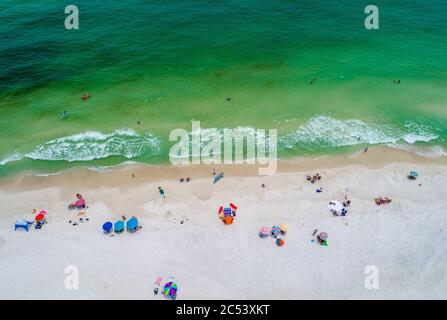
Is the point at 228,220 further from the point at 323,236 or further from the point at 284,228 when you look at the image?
the point at 323,236

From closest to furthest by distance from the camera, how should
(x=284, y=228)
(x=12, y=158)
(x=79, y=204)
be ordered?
(x=284, y=228) < (x=79, y=204) < (x=12, y=158)

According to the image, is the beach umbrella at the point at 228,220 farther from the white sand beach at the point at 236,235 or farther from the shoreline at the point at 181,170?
the shoreline at the point at 181,170

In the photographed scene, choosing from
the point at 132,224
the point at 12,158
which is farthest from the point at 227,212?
the point at 12,158

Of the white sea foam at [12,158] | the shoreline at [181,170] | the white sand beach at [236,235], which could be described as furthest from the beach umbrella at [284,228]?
the white sea foam at [12,158]

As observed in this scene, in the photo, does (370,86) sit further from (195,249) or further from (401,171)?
(195,249)

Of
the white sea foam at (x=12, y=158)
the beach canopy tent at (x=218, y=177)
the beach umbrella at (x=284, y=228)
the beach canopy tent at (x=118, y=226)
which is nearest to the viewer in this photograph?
the beach umbrella at (x=284, y=228)
